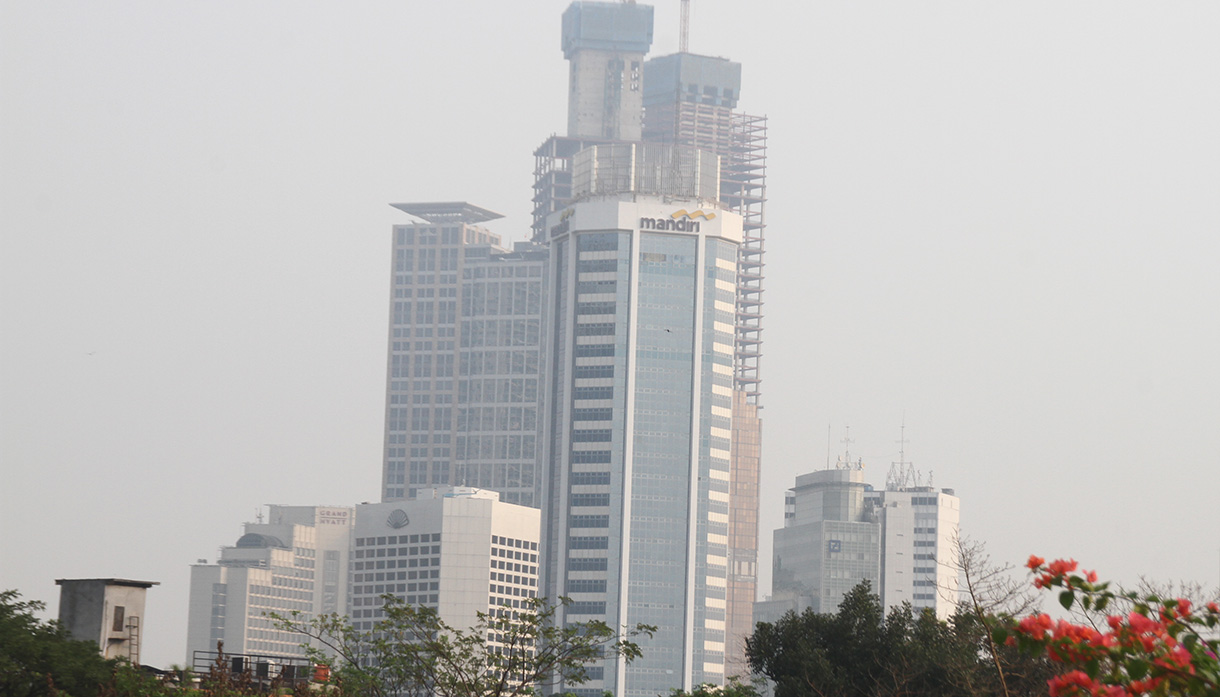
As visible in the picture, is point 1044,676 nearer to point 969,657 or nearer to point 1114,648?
point 969,657

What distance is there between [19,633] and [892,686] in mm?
26208

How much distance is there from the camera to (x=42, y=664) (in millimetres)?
33625

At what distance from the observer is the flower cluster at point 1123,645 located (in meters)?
9.84

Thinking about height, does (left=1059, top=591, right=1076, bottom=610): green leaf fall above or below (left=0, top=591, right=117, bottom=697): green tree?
above

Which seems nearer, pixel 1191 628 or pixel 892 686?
pixel 1191 628

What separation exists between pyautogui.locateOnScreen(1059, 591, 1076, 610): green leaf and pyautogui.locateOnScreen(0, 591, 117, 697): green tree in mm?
26372

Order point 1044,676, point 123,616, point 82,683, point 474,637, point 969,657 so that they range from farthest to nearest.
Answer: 1. point 123,616
2. point 969,657
3. point 1044,676
4. point 474,637
5. point 82,683

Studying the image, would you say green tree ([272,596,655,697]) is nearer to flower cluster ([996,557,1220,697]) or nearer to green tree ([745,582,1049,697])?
green tree ([745,582,1049,697])

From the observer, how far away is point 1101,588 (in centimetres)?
1048

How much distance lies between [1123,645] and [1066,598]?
52 centimetres

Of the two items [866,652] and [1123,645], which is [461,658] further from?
[1123,645]

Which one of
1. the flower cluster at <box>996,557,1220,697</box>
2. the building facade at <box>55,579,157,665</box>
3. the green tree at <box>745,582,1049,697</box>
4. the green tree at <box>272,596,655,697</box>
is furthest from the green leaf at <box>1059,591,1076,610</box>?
the building facade at <box>55,579,157,665</box>

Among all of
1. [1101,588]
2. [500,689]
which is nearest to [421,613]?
[500,689]

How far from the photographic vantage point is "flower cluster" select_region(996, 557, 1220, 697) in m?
9.84
